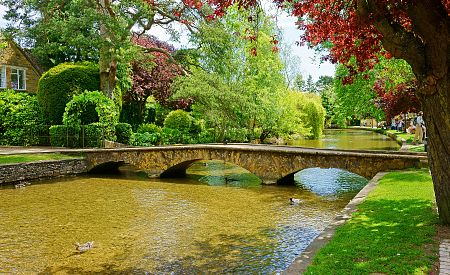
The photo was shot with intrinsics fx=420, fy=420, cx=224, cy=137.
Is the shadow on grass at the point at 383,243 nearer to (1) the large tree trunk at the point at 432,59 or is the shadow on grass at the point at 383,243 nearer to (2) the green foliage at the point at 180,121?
(1) the large tree trunk at the point at 432,59

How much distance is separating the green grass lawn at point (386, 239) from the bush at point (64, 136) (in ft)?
71.4

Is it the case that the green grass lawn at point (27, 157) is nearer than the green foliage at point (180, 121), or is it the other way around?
the green grass lawn at point (27, 157)

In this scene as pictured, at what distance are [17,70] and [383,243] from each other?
34955mm

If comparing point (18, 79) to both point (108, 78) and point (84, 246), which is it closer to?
point (108, 78)

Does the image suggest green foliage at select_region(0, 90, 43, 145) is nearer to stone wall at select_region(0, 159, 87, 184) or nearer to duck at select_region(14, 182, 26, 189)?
stone wall at select_region(0, 159, 87, 184)

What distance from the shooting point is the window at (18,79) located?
34.8 metres

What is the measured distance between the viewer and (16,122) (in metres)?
30.6

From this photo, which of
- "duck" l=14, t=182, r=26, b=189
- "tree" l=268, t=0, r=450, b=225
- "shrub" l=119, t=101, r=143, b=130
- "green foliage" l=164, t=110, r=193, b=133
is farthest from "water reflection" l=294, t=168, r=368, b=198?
"shrub" l=119, t=101, r=143, b=130

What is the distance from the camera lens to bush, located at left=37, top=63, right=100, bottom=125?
30.1 metres

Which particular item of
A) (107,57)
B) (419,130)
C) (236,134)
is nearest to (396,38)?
(419,130)

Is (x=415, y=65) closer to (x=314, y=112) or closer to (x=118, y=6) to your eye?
(x=118, y=6)

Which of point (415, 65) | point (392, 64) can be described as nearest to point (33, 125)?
point (392, 64)

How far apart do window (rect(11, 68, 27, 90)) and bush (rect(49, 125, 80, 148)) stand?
8.91m

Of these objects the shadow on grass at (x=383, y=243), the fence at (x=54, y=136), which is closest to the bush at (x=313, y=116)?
the fence at (x=54, y=136)
